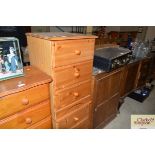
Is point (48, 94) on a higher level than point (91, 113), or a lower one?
higher

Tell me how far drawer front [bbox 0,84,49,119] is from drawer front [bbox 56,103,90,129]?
288 mm

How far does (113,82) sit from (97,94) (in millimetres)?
261

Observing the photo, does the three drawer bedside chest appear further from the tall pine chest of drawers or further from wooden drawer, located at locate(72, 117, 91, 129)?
wooden drawer, located at locate(72, 117, 91, 129)

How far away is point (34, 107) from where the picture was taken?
91cm

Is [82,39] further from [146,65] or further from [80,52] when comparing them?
[146,65]

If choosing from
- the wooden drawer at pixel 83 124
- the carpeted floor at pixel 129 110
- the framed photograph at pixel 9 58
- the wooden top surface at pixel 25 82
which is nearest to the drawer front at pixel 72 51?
the wooden top surface at pixel 25 82

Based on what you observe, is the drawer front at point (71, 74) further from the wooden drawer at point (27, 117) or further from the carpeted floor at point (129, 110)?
the carpeted floor at point (129, 110)

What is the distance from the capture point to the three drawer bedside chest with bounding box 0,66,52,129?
79 centimetres

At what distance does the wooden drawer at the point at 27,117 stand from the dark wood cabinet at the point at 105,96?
19.1 inches

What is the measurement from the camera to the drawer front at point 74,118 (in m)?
1.13

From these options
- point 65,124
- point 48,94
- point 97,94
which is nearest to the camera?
point 48,94

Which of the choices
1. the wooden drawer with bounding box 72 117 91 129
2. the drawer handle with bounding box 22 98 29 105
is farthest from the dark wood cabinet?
the drawer handle with bounding box 22 98 29 105
